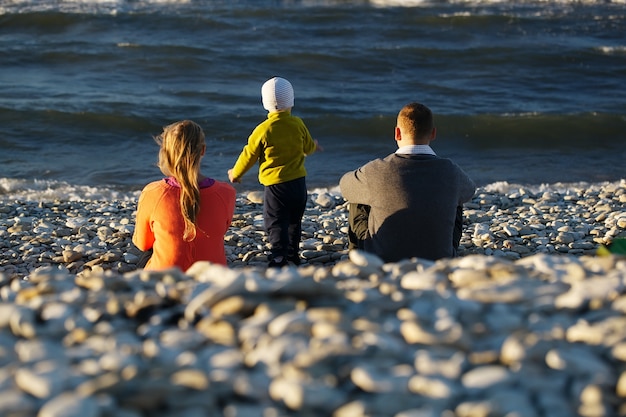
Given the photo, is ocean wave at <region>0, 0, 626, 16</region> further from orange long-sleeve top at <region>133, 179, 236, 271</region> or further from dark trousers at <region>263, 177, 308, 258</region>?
orange long-sleeve top at <region>133, 179, 236, 271</region>

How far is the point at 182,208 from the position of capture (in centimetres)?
470

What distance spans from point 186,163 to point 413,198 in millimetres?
1235

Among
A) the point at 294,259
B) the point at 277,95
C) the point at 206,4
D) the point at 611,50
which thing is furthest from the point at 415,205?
the point at 206,4

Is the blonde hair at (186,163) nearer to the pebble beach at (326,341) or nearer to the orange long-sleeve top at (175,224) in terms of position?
the orange long-sleeve top at (175,224)

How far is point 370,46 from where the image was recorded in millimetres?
18000

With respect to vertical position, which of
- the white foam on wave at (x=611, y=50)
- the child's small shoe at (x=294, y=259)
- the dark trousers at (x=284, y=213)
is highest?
the white foam on wave at (x=611, y=50)

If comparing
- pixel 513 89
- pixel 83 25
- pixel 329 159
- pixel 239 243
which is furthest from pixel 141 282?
pixel 83 25

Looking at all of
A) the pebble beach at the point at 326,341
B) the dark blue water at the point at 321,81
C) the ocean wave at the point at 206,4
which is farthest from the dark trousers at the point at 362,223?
the ocean wave at the point at 206,4

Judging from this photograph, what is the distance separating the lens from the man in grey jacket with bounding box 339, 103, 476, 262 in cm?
462

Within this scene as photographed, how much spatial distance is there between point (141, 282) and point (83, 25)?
17673mm

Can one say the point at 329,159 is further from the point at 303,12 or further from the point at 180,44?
the point at 303,12

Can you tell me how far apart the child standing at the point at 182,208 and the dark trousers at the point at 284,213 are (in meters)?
1.04

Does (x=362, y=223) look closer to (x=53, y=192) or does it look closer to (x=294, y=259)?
(x=294, y=259)

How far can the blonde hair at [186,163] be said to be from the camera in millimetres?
4711
